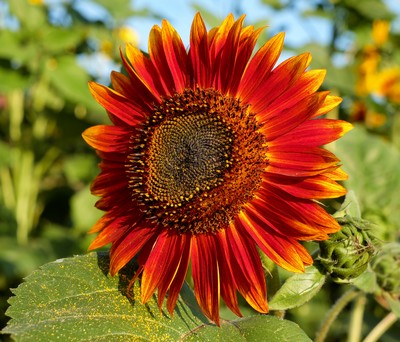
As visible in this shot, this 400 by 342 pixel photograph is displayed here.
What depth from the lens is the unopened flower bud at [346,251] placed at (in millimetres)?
1014

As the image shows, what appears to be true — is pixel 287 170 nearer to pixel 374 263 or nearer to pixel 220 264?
pixel 220 264

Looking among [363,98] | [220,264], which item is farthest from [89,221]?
[220,264]

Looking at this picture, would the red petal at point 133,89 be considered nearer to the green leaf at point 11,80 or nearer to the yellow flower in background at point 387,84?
the green leaf at point 11,80

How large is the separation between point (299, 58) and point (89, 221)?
1762 millimetres

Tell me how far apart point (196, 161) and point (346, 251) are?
11.6 inches

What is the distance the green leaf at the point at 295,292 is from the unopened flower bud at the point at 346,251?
37 mm

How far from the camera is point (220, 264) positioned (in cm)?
107

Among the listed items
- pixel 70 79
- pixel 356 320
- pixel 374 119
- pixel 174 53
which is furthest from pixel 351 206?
pixel 374 119

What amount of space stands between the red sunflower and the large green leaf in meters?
0.03

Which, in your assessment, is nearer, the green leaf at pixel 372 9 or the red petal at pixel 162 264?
the red petal at pixel 162 264

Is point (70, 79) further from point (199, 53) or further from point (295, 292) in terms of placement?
point (295, 292)

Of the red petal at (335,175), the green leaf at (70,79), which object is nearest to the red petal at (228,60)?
the red petal at (335,175)

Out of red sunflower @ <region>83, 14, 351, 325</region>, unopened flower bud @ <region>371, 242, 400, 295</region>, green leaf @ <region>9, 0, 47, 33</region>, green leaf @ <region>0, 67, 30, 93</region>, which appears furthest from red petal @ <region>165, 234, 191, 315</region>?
green leaf @ <region>9, 0, 47, 33</region>

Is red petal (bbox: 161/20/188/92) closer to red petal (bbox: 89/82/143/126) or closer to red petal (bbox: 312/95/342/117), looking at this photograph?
red petal (bbox: 89/82/143/126)
